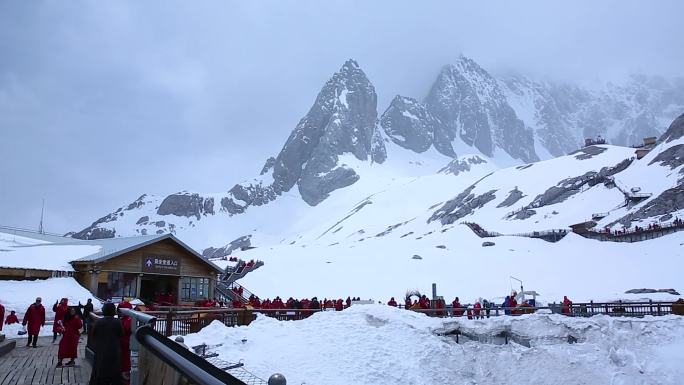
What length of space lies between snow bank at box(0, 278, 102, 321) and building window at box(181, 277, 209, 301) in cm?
635

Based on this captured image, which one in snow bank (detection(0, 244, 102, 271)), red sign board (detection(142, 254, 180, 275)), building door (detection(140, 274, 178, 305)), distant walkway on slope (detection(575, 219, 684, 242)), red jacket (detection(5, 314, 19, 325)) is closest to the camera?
red jacket (detection(5, 314, 19, 325))

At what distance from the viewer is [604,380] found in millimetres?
17125

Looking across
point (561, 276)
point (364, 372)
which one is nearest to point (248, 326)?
point (364, 372)

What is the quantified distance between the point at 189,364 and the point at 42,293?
1005 inches

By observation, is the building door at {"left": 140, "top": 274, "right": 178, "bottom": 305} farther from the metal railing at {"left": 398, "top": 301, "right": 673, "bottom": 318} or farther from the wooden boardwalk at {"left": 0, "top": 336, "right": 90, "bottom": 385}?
the metal railing at {"left": 398, "top": 301, "right": 673, "bottom": 318}

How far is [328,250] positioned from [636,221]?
33.3 m

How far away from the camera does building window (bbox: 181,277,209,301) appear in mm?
31516

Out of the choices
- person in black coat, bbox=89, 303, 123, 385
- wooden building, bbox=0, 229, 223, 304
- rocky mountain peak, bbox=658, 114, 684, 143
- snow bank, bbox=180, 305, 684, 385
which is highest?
rocky mountain peak, bbox=658, 114, 684, 143

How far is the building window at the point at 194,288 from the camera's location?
31.5 m

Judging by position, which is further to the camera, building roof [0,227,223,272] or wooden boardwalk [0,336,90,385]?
building roof [0,227,223,272]

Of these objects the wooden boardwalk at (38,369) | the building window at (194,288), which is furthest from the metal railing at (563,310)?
the building window at (194,288)

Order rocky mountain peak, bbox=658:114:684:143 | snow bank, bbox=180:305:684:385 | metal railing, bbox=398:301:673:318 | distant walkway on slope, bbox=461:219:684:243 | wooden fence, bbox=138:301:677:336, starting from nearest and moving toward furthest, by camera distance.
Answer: wooden fence, bbox=138:301:677:336 < snow bank, bbox=180:305:684:385 < metal railing, bbox=398:301:673:318 < distant walkway on slope, bbox=461:219:684:243 < rocky mountain peak, bbox=658:114:684:143

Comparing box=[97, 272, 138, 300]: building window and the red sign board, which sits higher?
the red sign board

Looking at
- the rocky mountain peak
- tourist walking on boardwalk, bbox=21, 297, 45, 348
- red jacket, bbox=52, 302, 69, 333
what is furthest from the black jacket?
the rocky mountain peak
